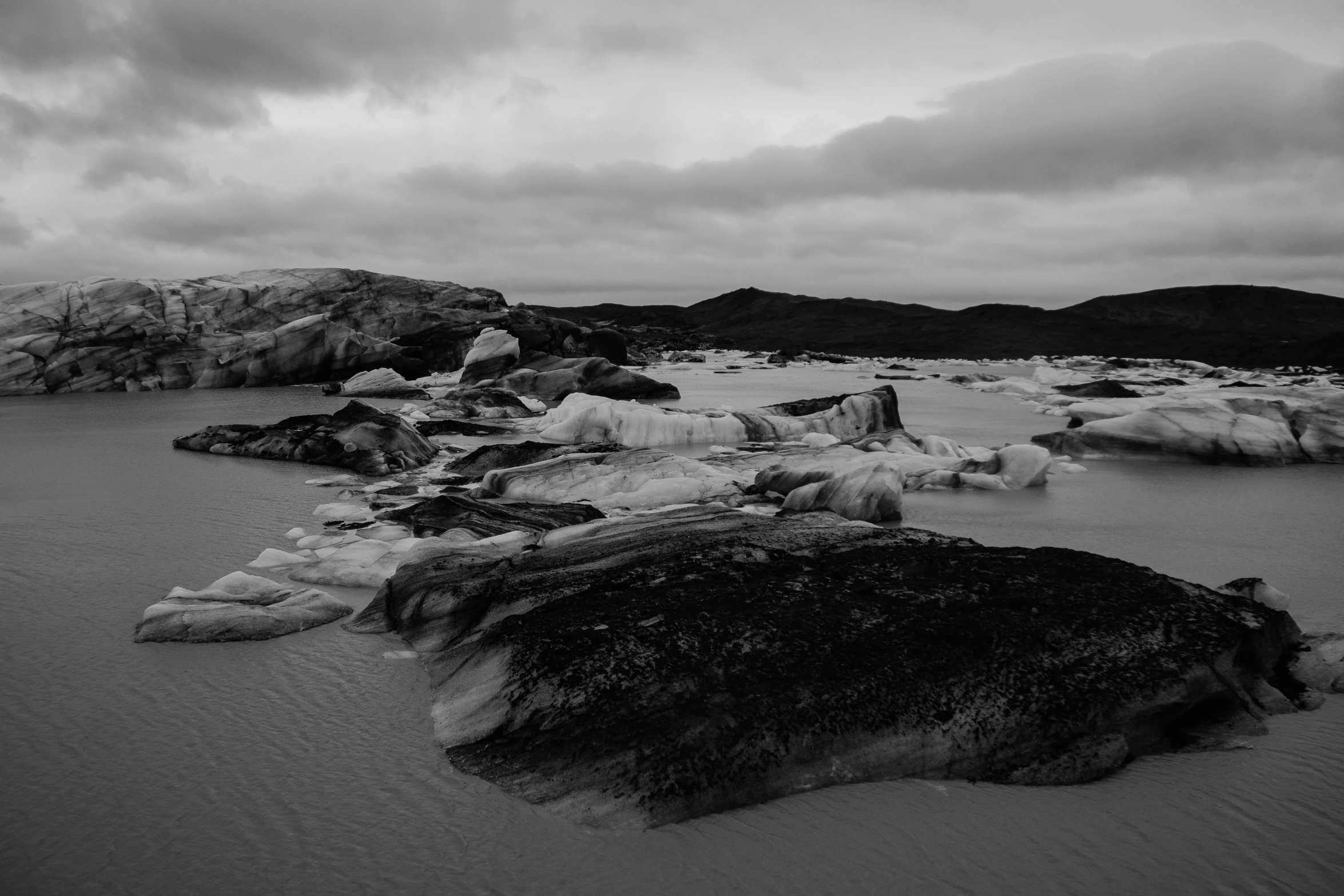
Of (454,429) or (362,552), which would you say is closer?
(362,552)

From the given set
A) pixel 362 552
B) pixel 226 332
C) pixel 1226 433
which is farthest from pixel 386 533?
pixel 226 332

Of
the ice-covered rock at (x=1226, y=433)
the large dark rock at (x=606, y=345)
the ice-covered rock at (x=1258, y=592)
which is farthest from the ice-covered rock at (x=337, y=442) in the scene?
the large dark rock at (x=606, y=345)

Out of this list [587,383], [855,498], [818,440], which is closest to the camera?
[855,498]

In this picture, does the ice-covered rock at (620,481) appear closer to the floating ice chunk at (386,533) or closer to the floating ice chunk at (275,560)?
the floating ice chunk at (386,533)

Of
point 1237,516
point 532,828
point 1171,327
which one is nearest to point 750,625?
point 532,828

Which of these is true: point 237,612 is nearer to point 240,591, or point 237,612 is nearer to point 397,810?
point 240,591

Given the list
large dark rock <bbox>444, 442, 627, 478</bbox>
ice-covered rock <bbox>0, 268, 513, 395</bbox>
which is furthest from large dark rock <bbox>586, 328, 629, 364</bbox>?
large dark rock <bbox>444, 442, 627, 478</bbox>
